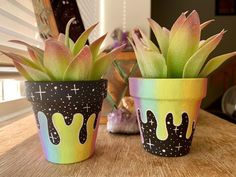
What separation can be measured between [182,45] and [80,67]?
0.53 feet

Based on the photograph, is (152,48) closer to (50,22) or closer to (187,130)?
(187,130)

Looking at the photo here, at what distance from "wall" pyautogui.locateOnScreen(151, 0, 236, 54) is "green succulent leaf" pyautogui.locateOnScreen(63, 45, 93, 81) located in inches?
87.8

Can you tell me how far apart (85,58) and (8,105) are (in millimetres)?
499

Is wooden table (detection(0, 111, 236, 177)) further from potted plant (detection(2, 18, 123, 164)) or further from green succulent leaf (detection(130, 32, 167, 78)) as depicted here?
green succulent leaf (detection(130, 32, 167, 78))

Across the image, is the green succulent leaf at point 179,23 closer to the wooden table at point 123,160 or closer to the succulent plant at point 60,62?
the succulent plant at point 60,62

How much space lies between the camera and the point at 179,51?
409 millimetres

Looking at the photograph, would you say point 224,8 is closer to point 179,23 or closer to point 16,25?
point 16,25

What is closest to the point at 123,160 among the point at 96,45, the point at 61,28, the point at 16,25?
the point at 96,45

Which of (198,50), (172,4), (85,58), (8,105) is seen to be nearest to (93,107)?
(85,58)

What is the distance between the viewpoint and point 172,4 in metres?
2.51

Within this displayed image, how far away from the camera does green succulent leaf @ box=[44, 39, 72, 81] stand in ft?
1.14

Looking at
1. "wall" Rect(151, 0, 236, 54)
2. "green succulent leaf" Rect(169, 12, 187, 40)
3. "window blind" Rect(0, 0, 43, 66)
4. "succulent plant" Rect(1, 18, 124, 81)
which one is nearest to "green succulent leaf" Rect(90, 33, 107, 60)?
"succulent plant" Rect(1, 18, 124, 81)

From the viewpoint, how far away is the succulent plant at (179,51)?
39cm

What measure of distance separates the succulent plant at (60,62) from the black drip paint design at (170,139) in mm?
122
